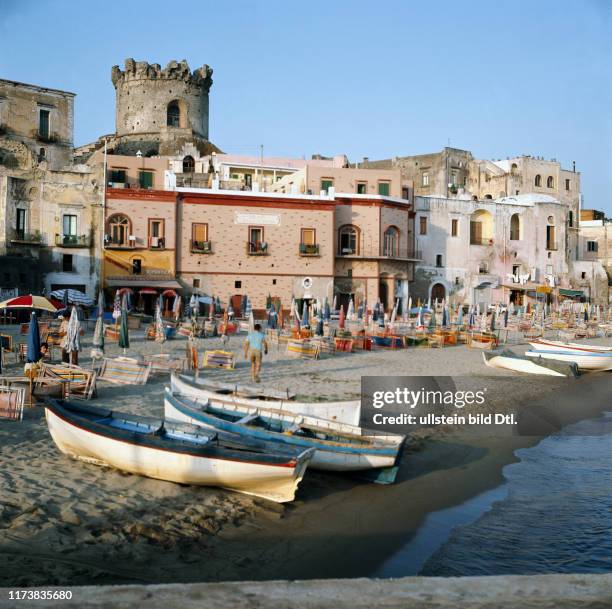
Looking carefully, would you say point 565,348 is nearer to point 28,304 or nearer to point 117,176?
point 28,304

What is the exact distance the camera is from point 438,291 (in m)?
49.5

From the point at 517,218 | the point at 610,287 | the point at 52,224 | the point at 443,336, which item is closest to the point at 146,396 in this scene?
Answer: the point at 443,336

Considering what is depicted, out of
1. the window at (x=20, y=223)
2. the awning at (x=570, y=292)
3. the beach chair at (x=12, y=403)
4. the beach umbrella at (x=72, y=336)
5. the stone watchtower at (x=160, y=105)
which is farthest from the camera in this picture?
the stone watchtower at (x=160, y=105)

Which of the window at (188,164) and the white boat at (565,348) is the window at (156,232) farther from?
the white boat at (565,348)

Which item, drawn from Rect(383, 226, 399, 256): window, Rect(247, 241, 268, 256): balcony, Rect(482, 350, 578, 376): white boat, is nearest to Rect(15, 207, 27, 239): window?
Rect(247, 241, 268, 256): balcony

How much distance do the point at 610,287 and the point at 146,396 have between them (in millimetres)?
56216

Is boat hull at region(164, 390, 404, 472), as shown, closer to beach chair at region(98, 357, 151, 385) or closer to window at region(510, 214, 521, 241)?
beach chair at region(98, 357, 151, 385)

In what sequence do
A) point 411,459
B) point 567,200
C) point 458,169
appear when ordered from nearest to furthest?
1. point 411,459
2. point 458,169
3. point 567,200

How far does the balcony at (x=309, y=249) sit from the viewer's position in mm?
40500

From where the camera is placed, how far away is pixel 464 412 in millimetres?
16875

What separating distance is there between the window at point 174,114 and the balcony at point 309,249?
22905mm

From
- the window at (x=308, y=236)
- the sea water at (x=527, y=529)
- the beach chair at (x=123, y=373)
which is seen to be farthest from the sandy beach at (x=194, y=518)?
the window at (x=308, y=236)

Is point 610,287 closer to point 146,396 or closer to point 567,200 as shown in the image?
point 567,200

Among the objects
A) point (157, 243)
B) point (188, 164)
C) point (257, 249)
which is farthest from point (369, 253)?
point (188, 164)
